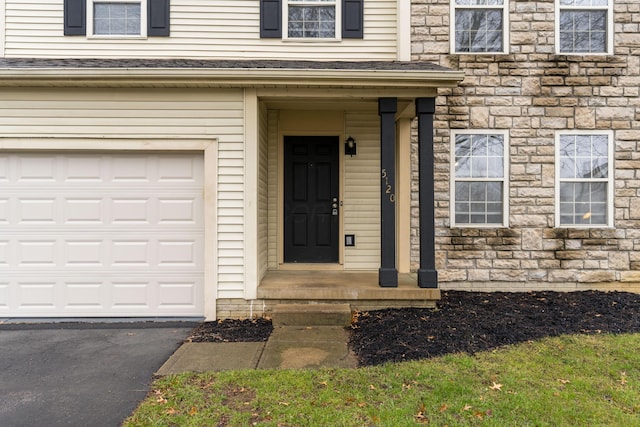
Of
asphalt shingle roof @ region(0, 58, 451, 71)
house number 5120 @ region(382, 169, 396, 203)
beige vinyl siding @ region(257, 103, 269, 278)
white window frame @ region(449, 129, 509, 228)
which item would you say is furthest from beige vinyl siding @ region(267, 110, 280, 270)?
white window frame @ region(449, 129, 509, 228)

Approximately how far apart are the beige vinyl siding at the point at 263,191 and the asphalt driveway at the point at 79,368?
1350 mm

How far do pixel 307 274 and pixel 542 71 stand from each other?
4.74 m

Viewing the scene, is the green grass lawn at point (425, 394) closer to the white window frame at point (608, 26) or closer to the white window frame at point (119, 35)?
the white window frame at point (608, 26)

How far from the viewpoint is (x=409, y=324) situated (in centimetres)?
450

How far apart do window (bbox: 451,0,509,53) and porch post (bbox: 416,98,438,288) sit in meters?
1.86

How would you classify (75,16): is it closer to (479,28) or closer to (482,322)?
(479,28)

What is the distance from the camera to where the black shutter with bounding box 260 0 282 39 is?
6094 mm

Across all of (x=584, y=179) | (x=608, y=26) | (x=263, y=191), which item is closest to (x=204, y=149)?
(x=263, y=191)

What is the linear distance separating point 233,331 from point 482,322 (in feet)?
9.28

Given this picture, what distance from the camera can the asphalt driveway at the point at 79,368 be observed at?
2.89 meters

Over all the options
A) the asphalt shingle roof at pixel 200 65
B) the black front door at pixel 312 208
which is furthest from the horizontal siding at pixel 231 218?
the black front door at pixel 312 208

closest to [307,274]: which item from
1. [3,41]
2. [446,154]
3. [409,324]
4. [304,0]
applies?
[409,324]

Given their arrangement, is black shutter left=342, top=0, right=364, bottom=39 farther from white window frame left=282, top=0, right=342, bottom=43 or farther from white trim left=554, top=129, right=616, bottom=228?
white trim left=554, top=129, right=616, bottom=228

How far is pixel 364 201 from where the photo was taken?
6.49 m
